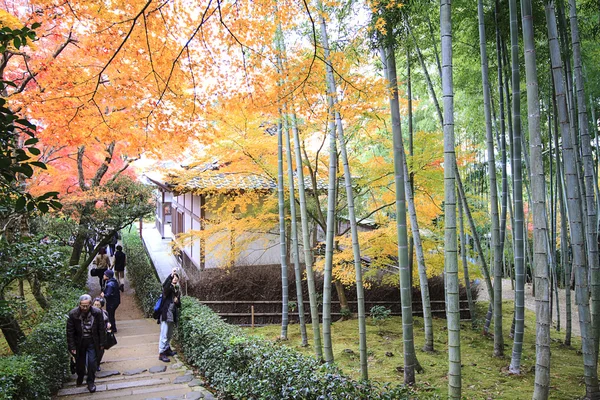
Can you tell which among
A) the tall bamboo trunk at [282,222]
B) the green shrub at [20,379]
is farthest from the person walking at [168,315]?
the tall bamboo trunk at [282,222]

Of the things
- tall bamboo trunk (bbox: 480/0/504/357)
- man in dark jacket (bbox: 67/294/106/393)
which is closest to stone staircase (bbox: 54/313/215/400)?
man in dark jacket (bbox: 67/294/106/393)

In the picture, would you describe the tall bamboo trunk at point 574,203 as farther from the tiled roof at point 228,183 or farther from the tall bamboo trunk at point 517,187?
the tiled roof at point 228,183

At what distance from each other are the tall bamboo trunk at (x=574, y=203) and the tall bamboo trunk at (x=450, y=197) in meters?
1.43

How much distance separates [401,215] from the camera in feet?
15.1

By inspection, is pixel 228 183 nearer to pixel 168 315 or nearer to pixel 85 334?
pixel 168 315

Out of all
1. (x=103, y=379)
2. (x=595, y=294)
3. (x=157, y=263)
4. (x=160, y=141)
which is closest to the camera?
(x=595, y=294)

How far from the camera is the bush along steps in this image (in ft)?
9.78

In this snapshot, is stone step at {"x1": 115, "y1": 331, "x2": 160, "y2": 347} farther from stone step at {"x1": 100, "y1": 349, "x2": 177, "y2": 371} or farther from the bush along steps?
the bush along steps

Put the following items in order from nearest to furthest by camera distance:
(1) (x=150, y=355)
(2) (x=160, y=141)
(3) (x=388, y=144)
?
(2) (x=160, y=141), (1) (x=150, y=355), (3) (x=388, y=144)

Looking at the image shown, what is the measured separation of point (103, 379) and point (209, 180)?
5.10m

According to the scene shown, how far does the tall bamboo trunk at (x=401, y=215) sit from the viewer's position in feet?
15.1

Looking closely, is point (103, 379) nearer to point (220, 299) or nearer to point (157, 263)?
point (220, 299)

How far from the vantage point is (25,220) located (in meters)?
6.41

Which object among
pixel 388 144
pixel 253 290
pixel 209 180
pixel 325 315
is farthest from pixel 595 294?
pixel 209 180
